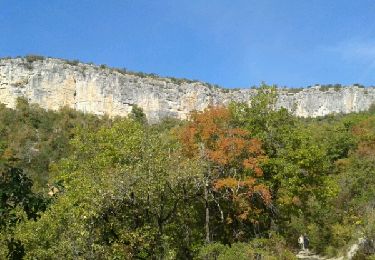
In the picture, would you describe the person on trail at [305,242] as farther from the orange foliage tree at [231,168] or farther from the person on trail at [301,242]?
the orange foliage tree at [231,168]

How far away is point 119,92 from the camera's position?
84438 millimetres

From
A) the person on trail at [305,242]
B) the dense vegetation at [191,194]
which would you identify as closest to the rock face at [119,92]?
the person on trail at [305,242]

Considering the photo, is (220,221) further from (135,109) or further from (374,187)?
(135,109)

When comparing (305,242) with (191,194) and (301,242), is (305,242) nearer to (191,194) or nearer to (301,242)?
(301,242)

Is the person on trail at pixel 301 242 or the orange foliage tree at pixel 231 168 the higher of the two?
the orange foliage tree at pixel 231 168

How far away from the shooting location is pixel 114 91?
276ft

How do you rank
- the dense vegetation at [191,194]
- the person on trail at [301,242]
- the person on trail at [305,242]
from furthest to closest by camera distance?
the person on trail at [305,242], the person on trail at [301,242], the dense vegetation at [191,194]

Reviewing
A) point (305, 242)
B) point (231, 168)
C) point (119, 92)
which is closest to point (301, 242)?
point (305, 242)

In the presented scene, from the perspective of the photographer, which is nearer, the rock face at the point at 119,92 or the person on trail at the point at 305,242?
the person on trail at the point at 305,242

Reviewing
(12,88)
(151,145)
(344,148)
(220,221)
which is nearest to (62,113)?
(12,88)

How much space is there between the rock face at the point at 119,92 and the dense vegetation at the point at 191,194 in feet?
146

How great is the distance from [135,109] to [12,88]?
19.7 metres

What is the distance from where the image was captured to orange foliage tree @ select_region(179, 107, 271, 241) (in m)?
23.1

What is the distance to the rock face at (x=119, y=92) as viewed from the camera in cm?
7906
